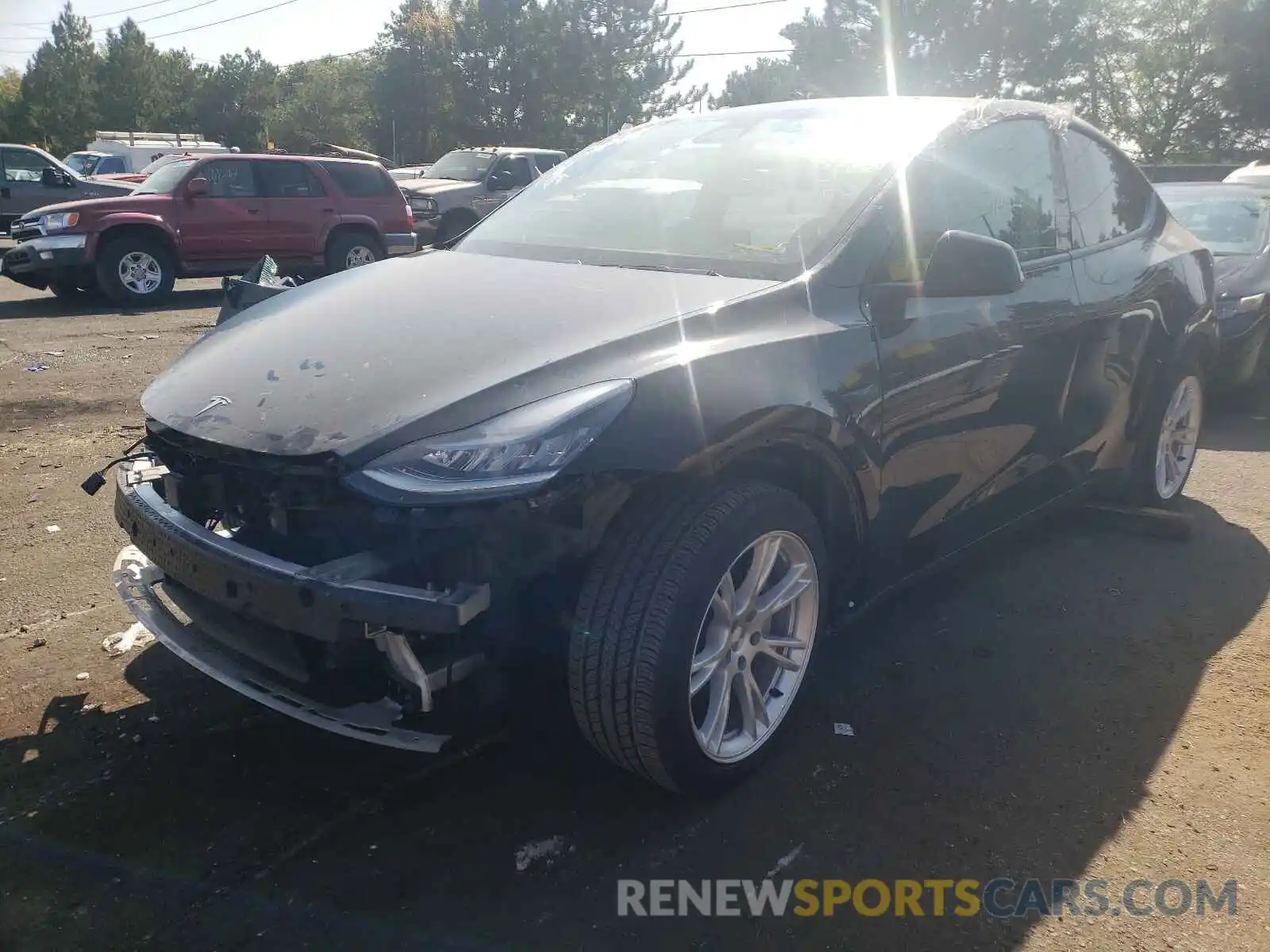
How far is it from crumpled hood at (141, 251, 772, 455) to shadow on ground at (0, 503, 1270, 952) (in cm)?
75

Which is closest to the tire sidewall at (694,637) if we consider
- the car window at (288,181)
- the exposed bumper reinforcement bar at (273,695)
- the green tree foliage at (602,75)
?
the exposed bumper reinforcement bar at (273,695)

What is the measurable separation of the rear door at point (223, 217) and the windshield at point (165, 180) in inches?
4.9

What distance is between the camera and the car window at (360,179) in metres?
13.3

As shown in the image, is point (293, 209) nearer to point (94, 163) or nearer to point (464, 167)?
point (464, 167)

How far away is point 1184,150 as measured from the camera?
38.3 meters

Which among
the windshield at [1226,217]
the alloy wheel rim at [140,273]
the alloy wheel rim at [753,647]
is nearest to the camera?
the alloy wheel rim at [753,647]

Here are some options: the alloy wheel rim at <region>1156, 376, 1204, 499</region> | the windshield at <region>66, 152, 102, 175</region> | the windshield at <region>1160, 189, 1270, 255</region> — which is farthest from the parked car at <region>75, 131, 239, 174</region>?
the alloy wheel rim at <region>1156, 376, 1204, 499</region>

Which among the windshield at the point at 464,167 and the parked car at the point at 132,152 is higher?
the parked car at the point at 132,152

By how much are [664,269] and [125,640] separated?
215 centimetres

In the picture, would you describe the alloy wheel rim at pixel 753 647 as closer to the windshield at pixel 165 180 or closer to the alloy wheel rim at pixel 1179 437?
the alloy wheel rim at pixel 1179 437

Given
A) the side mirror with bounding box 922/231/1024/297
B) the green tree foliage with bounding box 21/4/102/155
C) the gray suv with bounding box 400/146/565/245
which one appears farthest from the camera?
the green tree foliage with bounding box 21/4/102/155

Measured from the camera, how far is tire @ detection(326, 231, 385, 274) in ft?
43.5

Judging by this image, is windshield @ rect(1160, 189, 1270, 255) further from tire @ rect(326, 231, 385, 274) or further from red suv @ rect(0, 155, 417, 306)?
red suv @ rect(0, 155, 417, 306)

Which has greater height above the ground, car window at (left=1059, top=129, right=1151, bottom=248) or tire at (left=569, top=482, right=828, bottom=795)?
car window at (left=1059, top=129, right=1151, bottom=248)
